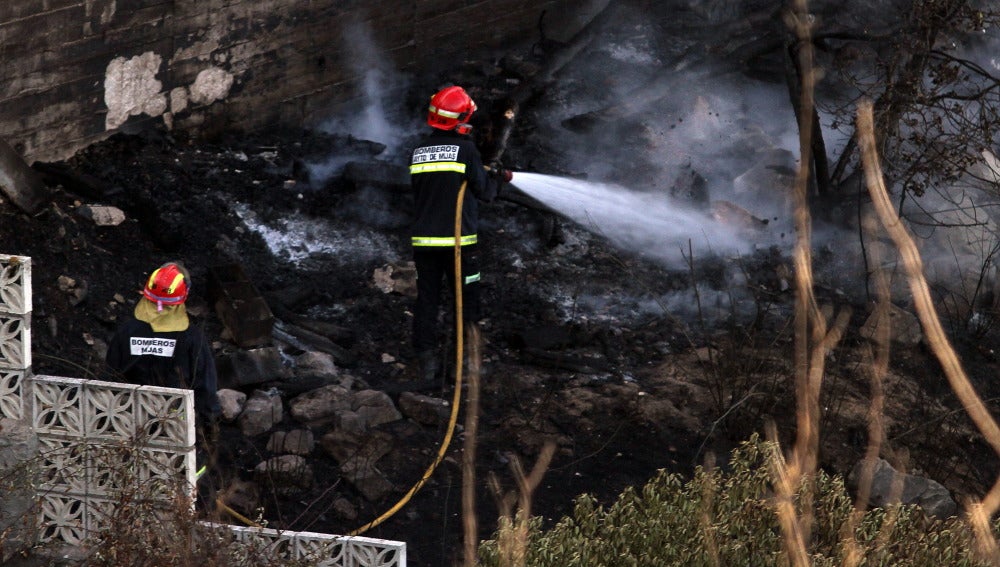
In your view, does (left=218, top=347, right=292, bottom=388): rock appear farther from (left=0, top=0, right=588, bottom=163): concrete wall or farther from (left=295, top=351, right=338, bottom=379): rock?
(left=0, top=0, right=588, bottom=163): concrete wall

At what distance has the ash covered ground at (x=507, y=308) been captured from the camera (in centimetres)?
731

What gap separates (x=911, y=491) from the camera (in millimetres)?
7109

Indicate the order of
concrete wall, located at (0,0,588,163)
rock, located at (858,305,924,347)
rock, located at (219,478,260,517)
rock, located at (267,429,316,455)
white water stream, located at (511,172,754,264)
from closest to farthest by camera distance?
1. rock, located at (219,478,260,517)
2. rock, located at (267,429,316,455)
3. concrete wall, located at (0,0,588,163)
4. rock, located at (858,305,924,347)
5. white water stream, located at (511,172,754,264)

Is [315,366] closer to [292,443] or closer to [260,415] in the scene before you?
[260,415]

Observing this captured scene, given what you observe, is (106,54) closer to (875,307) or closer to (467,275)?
(467,275)

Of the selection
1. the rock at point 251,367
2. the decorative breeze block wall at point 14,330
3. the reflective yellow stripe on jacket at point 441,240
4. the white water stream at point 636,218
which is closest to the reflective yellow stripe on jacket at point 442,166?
the reflective yellow stripe on jacket at point 441,240

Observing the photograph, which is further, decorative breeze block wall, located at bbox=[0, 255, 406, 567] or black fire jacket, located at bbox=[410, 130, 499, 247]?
black fire jacket, located at bbox=[410, 130, 499, 247]

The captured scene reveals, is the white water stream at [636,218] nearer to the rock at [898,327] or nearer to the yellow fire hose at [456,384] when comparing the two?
the rock at [898,327]

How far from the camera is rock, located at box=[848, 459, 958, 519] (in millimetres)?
7070

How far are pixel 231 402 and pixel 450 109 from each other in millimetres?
2207

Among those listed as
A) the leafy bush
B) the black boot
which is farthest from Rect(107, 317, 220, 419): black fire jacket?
the black boot

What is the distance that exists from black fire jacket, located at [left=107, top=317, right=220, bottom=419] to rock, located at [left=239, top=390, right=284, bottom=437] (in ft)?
3.36

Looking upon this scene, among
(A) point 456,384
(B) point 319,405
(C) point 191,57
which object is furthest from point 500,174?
(C) point 191,57

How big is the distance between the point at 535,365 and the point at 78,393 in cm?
360
